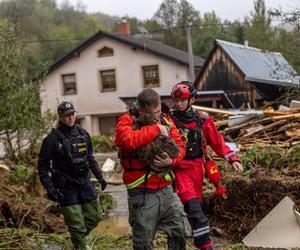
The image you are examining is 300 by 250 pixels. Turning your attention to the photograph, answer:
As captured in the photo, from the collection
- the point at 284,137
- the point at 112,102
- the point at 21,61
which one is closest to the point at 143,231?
the point at 284,137

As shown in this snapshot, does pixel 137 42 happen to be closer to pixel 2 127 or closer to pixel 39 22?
pixel 2 127

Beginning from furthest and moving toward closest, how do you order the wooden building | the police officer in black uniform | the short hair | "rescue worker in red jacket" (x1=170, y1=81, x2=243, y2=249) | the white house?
the white house
the wooden building
the police officer in black uniform
"rescue worker in red jacket" (x1=170, y1=81, x2=243, y2=249)
the short hair

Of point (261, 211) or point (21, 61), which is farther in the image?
point (21, 61)

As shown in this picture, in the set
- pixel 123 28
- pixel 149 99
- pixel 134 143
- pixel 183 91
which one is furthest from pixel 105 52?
pixel 134 143

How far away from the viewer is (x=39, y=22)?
214ft

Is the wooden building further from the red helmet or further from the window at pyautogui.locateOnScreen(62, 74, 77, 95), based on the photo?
the red helmet

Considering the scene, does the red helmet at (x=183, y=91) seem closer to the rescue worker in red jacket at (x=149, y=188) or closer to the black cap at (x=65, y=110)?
the rescue worker in red jacket at (x=149, y=188)

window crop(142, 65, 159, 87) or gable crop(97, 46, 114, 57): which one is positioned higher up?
gable crop(97, 46, 114, 57)

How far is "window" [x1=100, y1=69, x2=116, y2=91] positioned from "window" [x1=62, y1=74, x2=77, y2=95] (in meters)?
2.15

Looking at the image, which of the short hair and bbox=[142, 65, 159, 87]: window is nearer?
the short hair

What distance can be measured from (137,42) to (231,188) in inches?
1223

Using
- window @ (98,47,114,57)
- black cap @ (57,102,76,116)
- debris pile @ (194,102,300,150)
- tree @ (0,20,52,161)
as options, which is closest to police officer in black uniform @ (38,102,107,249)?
black cap @ (57,102,76,116)

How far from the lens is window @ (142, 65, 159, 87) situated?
1463 inches

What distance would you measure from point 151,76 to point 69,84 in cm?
643
